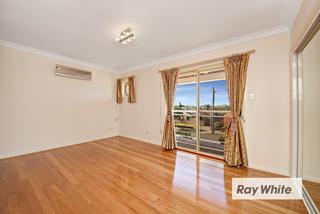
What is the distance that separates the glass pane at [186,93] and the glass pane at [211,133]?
415 millimetres

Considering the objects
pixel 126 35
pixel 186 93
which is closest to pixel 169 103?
pixel 186 93

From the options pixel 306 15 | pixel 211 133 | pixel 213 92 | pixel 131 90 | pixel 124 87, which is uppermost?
pixel 306 15

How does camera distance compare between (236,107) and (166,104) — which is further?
(166,104)

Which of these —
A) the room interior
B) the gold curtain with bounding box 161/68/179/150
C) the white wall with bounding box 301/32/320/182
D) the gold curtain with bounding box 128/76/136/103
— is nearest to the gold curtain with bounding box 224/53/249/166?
the room interior

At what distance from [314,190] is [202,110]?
2.11 m

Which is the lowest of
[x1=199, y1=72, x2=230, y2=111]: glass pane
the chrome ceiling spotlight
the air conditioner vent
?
[x1=199, y1=72, x2=230, y2=111]: glass pane

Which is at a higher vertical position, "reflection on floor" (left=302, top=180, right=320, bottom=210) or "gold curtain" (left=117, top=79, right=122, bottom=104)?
"gold curtain" (left=117, top=79, right=122, bottom=104)

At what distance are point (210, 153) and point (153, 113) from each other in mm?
1903

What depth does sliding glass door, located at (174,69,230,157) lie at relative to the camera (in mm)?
3178

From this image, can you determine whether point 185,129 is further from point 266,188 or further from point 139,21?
point 139,21

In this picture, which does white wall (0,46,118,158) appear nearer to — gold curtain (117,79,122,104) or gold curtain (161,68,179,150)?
gold curtain (117,79,122,104)

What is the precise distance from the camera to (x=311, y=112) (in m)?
1.95

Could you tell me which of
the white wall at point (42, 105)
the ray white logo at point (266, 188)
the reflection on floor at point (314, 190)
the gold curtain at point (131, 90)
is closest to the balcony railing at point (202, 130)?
the ray white logo at point (266, 188)

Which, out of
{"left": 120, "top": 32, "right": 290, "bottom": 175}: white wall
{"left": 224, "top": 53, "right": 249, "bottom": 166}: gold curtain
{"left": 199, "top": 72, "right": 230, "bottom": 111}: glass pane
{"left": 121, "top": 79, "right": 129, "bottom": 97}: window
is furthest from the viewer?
{"left": 121, "top": 79, "right": 129, "bottom": 97}: window
